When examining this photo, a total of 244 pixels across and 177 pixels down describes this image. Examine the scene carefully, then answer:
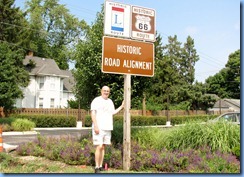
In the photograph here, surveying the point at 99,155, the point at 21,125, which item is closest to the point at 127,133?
the point at 99,155

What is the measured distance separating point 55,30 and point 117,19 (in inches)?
2197

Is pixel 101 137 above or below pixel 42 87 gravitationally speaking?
below

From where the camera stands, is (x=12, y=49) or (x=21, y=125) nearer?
(x=21, y=125)

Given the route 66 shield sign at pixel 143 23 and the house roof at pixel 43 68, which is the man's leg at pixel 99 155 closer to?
the route 66 shield sign at pixel 143 23

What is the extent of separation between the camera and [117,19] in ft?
25.2

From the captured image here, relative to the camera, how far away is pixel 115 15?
766 cm

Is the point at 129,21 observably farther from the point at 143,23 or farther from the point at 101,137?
the point at 101,137

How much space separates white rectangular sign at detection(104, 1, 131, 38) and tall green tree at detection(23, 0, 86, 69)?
50.6 metres

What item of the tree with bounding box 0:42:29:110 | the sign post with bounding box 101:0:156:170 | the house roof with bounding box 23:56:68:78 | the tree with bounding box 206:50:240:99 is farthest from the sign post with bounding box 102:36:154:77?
the tree with bounding box 206:50:240:99

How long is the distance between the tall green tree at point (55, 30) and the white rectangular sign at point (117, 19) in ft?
166

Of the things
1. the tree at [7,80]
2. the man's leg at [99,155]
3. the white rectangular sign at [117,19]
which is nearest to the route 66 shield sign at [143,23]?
the white rectangular sign at [117,19]

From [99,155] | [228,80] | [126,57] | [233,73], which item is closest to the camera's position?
[99,155]

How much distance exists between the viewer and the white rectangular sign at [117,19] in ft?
24.8

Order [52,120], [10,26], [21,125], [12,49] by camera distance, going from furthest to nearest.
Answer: [10,26] → [12,49] → [52,120] → [21,125]
